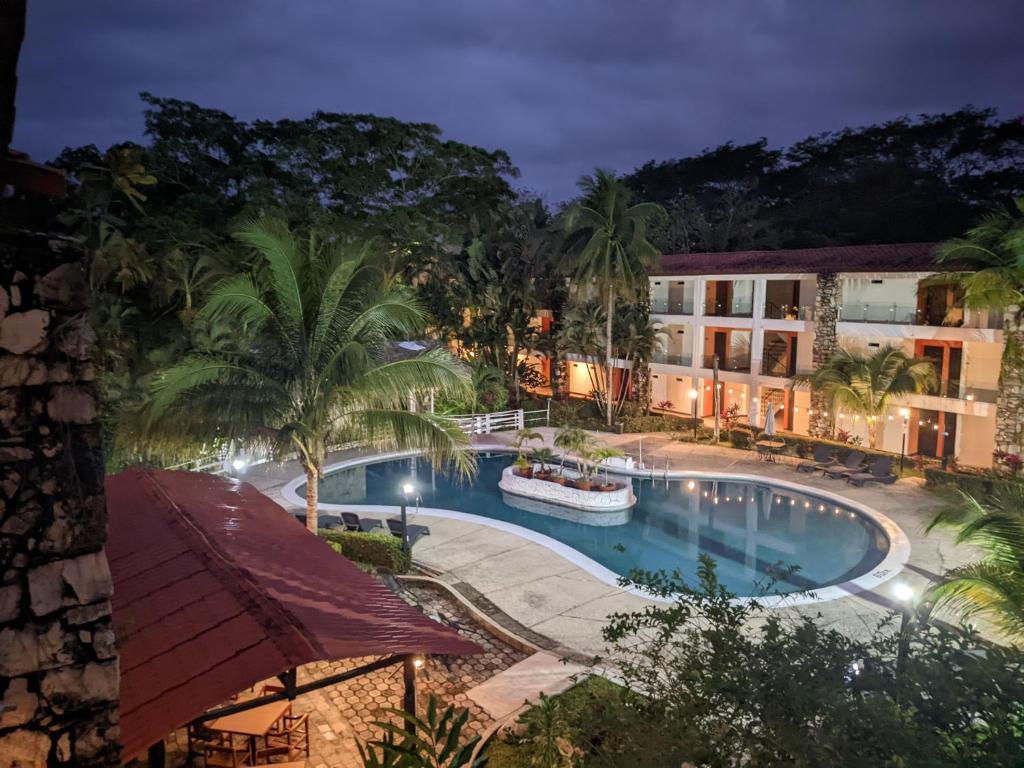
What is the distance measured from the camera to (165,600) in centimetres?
584

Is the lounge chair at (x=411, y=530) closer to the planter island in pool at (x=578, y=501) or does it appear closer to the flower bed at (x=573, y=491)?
the planter island in pool at (x=578, y=501)

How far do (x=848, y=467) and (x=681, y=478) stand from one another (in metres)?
5.02

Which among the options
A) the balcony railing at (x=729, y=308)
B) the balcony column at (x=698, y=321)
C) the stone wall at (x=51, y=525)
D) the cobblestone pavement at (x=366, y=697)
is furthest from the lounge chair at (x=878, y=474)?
the stone wall at (x=51, y=525)

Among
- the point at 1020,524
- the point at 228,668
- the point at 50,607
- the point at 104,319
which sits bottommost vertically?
the point at 228,668

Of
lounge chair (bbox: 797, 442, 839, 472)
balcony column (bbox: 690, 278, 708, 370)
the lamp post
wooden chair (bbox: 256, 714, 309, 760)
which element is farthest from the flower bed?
→ balcony column (bbox: 690, 278, 708, 370)

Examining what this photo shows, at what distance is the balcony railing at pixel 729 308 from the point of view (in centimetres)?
2948

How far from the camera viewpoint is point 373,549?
43.1 ft

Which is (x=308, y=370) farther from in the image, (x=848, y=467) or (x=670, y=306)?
(x=670, y=306)

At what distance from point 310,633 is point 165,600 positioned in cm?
139

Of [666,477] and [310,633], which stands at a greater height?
[310,633]

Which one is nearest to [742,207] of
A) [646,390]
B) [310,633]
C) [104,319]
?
[646,390]

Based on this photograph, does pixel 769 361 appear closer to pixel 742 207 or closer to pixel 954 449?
pixel 954 449

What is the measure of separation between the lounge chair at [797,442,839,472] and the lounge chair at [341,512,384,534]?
43.6ft

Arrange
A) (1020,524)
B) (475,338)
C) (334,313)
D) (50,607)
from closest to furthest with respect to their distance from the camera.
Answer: (50,607), (1020,524), (334,313), (475,338)
